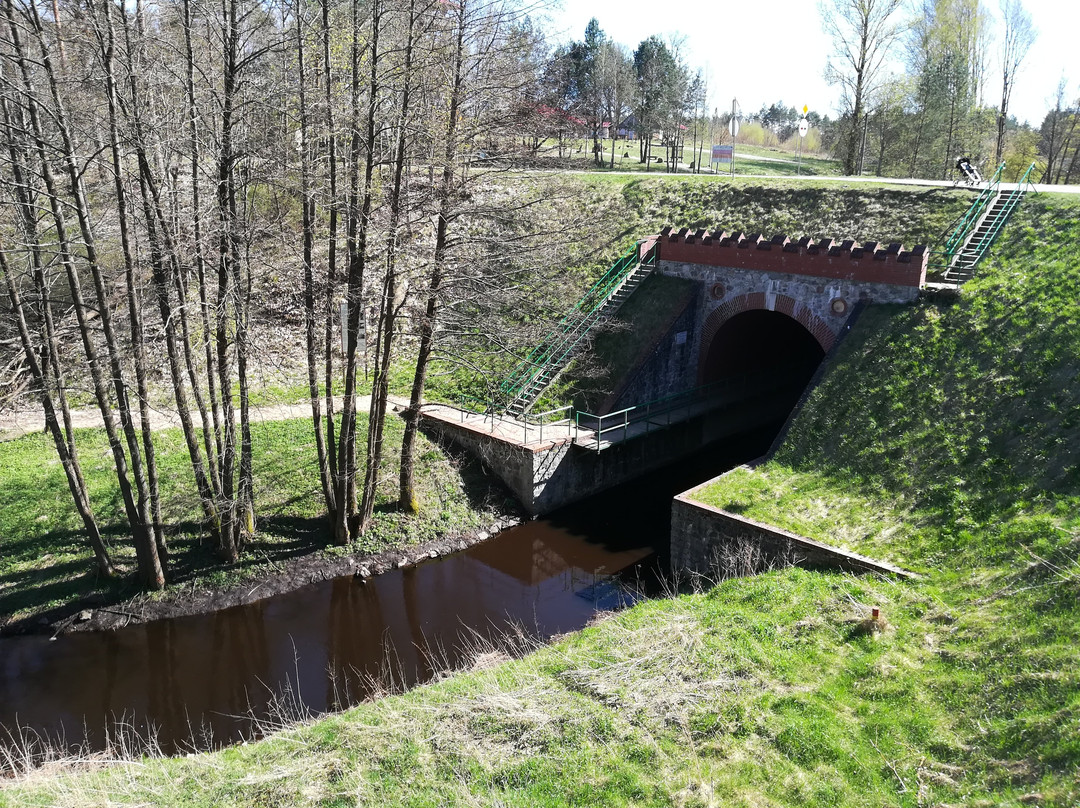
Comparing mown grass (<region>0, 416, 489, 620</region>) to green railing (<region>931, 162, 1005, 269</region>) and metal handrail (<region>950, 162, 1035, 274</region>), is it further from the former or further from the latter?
metal handrail (<region>950, 162, 1035, 274</region>)

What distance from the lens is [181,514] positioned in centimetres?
1483

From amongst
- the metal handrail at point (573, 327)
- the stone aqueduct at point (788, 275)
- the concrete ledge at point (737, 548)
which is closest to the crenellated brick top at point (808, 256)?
the stone aqueduct at point (788, 275)

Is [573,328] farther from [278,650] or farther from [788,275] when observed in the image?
[278,650]

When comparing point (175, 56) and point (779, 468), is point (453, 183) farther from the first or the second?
point (779, 468)

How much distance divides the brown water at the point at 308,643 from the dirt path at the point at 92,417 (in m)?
5.20

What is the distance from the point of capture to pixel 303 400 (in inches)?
774

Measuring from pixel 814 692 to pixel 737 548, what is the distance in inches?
192

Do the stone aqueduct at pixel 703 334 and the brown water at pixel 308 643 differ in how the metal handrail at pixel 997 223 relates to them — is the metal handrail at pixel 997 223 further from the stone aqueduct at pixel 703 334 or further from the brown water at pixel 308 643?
the brown water at pixel 308 643

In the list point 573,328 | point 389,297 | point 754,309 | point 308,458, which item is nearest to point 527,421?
point 573,328

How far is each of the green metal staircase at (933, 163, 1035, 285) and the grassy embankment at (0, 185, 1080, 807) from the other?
4.09 metres

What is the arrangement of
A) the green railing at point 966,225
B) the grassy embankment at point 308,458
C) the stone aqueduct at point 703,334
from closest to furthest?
the grassy embankment at point 308,458 < the stone aqueduct at point 703,334 < the green railing at point 966,225

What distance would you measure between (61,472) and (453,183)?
34.6ft

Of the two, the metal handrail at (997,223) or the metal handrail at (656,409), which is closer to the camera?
the metal handrail at (997,223)

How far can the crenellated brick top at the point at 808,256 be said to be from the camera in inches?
663
